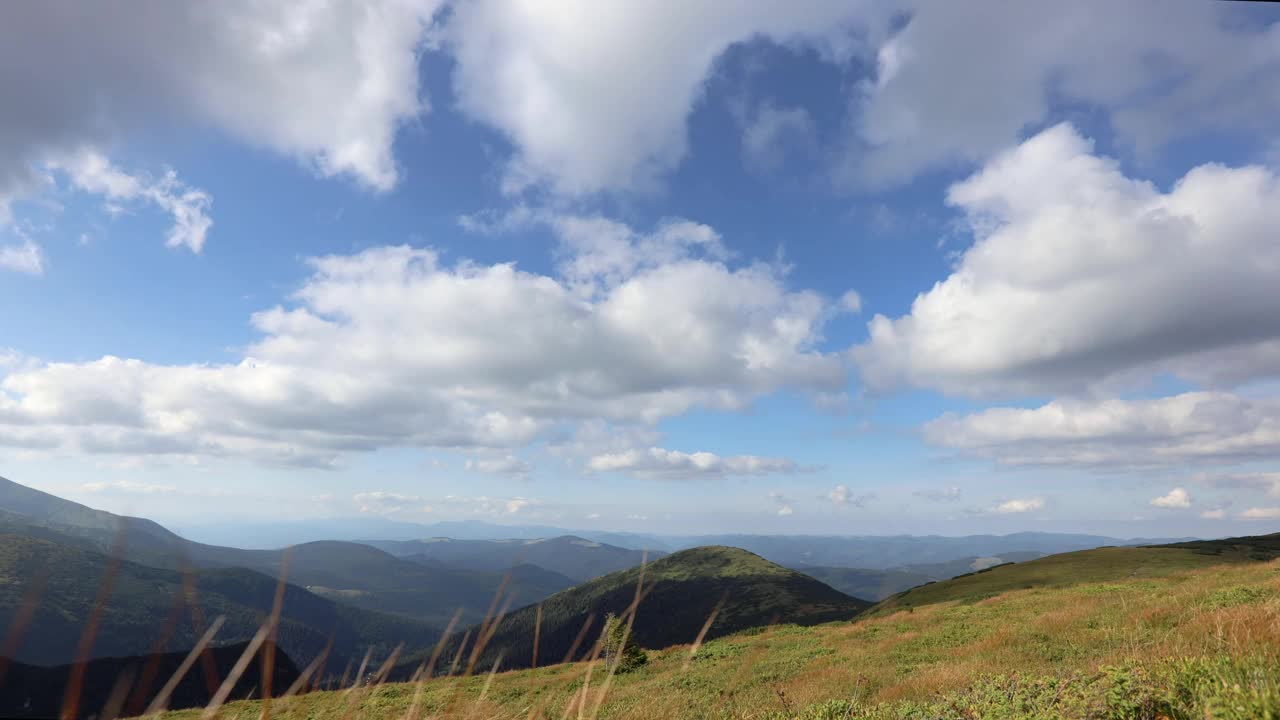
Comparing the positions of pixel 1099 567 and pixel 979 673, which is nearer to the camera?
pixel 979 673

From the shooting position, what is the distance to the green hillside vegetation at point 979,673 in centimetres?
767

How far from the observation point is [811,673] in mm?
22047

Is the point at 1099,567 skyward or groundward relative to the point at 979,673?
groundward

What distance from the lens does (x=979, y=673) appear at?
47.5 feet

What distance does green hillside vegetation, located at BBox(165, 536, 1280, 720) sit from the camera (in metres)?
7.67

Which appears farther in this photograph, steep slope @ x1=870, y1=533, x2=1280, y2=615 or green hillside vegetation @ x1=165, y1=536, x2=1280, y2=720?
steep slope @ x1=870, y1=533, x2=1280, y2=615

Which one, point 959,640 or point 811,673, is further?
point 959,640

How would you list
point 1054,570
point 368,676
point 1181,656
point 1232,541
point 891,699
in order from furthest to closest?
point 1232,541 < point 1054,570 < point 891,699 < point 1181,656 < point 368,676

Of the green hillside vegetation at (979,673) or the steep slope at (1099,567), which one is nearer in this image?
the green hillside vegetation at (979,673)

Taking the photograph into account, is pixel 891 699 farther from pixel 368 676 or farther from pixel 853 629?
pixel 853 629

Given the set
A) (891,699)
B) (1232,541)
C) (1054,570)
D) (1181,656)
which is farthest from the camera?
(1232,541)

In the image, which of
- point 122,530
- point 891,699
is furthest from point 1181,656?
point 122,530

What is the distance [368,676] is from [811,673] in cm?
2018

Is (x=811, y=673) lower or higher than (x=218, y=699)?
lower
